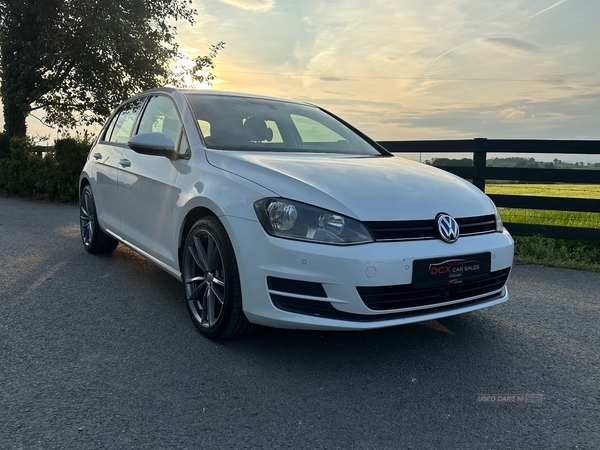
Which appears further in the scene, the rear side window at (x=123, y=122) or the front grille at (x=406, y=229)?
the rear side window at (x=123, y=122)

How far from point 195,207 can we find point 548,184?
16.6 feet

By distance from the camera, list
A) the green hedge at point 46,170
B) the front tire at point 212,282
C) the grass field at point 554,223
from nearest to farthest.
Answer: the front tire at point 212,282 < the grass field at point 554,223 < the green hedge at point 46,170

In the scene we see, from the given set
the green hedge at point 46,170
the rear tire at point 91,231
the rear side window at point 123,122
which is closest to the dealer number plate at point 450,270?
the rear side window at point 123,122

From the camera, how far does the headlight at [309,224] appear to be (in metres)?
2.76

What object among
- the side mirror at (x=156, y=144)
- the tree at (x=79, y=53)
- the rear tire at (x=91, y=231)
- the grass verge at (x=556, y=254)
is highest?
the tree at (x=79, y=53)

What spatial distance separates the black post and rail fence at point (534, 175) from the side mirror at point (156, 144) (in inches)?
173

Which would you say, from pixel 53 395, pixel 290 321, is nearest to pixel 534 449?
pixel 290 321

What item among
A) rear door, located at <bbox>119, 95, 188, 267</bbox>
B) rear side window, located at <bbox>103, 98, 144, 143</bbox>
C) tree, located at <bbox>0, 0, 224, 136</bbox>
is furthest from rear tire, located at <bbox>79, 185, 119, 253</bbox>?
tree, located at <bbox>0, 0, 224, 136</bbox>

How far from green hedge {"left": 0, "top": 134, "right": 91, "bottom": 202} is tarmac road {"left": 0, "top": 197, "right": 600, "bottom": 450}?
27.2 ft

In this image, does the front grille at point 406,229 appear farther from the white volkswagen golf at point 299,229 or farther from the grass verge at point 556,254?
the grass verge at point 556,254

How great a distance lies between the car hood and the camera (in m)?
2.87

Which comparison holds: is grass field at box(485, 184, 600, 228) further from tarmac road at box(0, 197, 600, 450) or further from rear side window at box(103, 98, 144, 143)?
rear side window at box(103, 98, 144, 143)

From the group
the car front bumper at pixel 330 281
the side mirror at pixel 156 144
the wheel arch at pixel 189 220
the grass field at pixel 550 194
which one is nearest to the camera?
the car front bumper at pixel 330 281

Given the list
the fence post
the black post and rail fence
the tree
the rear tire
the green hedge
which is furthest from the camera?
the tree
